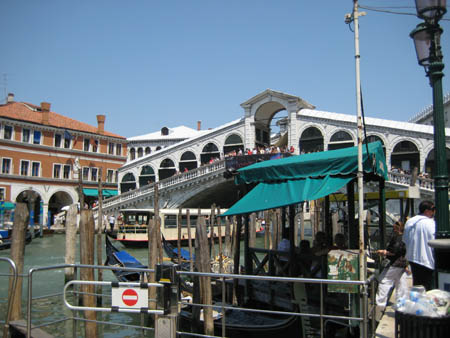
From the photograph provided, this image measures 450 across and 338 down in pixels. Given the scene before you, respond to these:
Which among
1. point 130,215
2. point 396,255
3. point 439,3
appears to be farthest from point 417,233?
point 130,215

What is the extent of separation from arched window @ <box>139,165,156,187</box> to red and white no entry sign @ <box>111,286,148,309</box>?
89.3 feet

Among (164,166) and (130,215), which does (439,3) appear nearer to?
(130,215)

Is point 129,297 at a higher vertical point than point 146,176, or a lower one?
lower

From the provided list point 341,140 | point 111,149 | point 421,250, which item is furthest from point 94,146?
point 421,250

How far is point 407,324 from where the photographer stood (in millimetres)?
2861

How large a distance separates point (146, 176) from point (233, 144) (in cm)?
729

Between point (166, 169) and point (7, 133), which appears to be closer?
point (7, 133)

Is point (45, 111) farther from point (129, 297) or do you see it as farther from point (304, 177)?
point (129, 297)

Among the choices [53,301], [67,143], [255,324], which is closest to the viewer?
[255,324]

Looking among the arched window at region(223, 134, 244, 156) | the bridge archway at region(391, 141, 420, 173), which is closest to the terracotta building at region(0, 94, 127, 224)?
the arched window at region(223, 134, 244, 156)

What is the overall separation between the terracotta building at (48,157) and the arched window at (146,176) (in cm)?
312

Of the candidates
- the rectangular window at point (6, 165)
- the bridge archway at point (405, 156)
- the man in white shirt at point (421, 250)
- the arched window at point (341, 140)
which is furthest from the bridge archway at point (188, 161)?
the man in white shirt at point (421, 250)

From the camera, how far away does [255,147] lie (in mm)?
27562

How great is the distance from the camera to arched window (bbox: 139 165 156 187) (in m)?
31.1
